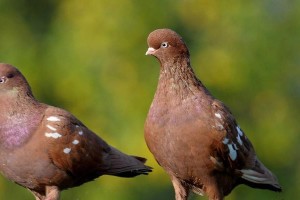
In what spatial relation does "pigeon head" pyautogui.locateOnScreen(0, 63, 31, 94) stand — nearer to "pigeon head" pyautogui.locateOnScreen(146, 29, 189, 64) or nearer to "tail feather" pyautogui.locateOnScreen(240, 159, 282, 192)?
"pigeon head" pyautogui.locateOnScreen(146, 29, 189, 64)

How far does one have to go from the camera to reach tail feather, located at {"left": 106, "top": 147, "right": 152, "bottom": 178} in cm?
998

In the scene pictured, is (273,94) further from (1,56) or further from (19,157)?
(19,157)

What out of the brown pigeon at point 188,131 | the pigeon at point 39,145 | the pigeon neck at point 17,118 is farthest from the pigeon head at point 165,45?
the pigeon neck at point 17,118

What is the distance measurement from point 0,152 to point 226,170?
6.06 feet

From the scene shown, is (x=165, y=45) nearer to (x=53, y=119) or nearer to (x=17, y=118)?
(x=53, y=119)

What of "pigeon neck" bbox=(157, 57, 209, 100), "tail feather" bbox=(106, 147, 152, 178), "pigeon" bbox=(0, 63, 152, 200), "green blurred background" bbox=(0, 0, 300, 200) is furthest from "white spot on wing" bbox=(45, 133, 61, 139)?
"green blurred background" bbox=(0, 0, 300, 200)

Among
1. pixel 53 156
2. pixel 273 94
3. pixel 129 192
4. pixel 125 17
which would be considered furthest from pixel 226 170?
pixel 273 94

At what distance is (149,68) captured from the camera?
18.5 m

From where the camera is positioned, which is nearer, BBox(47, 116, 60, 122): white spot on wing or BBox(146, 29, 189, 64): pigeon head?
BBox(146, 29, 189, 64): pigeon head

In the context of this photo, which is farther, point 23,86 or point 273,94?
point 273,94

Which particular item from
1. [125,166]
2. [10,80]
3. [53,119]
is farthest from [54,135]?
[125,166]

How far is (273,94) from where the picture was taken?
2083cm

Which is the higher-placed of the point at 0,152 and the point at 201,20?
the point at 201,20

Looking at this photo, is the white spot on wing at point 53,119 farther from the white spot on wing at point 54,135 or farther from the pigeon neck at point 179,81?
the pigeon neck at point 179,81
